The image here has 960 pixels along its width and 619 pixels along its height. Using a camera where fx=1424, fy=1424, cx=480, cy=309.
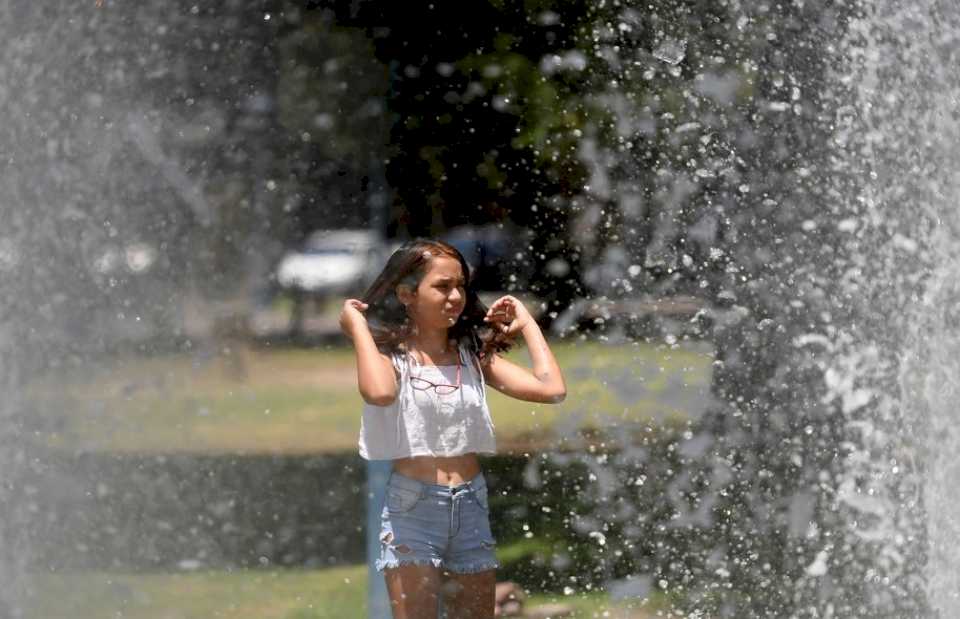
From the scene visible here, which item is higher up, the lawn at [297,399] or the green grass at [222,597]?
the lawn at [297,399]

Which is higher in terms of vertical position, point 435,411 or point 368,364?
point 368,364

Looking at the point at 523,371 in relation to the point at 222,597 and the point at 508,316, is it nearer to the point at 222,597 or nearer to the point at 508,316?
the point at 508,316

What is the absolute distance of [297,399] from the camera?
8.02 m

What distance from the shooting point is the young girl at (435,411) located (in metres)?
3.07

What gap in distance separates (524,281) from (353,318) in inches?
178

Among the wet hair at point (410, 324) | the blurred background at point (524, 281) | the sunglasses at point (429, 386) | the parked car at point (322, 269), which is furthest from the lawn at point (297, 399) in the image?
the sunglasses at point (429, 386)

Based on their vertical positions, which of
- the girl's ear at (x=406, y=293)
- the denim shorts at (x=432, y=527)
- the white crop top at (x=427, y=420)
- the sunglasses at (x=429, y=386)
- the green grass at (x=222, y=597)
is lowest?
the green grass at (x=222, y=597)

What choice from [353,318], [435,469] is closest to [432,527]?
[435,469]

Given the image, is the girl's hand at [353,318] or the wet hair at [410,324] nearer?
the girl's hand at [353,318]

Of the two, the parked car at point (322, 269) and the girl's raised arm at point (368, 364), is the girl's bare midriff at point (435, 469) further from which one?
the parked car at point (322, 269)

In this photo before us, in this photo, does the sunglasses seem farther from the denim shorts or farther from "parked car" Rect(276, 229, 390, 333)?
"parked car" Rect(276, 229, 390, 333)

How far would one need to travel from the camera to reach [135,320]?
204 inches

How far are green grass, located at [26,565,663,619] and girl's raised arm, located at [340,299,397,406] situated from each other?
1.34 m

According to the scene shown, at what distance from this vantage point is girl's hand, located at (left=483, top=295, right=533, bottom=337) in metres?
3.22
